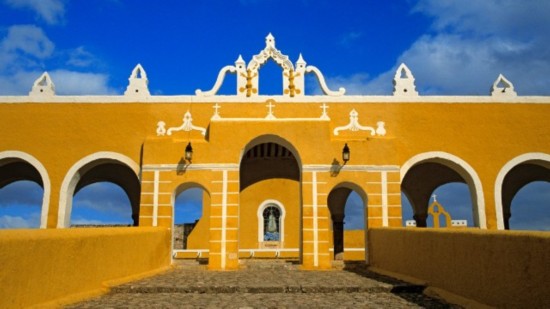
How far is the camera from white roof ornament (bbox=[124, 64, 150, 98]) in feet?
46.2

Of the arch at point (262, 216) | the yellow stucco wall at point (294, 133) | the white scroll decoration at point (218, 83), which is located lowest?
the arch at point (262, 216)

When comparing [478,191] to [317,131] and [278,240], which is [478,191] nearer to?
[317,131]

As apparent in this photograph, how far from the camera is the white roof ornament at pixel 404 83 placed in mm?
14172

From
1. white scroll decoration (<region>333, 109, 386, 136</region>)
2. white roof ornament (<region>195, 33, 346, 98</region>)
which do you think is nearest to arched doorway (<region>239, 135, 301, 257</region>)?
white roof ornament (<region>195, 33, 346, 98</region>)

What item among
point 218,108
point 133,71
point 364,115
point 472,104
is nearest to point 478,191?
point 472,104

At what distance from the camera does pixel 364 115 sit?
13.9m

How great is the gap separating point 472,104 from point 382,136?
3.13m

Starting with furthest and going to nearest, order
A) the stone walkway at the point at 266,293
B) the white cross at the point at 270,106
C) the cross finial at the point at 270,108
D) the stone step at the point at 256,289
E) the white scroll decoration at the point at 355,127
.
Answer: the white scroll decoration at the point at 355,127
the white cross at the point at 270,106
the cross finial at the point at 270,108
the stone step at the point at 256,289
the stone walkway at the point at 266,293

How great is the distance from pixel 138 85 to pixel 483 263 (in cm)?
1149

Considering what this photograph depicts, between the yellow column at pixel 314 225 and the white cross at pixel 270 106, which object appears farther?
the white cross at pixel 270 106

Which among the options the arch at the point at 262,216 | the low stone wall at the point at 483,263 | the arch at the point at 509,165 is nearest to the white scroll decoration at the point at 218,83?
the arch at the point at 262,216

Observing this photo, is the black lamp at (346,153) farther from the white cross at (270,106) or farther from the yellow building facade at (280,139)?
the white cross at (270,106)

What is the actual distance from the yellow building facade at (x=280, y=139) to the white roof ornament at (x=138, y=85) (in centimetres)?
3

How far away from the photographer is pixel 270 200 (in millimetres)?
16891
